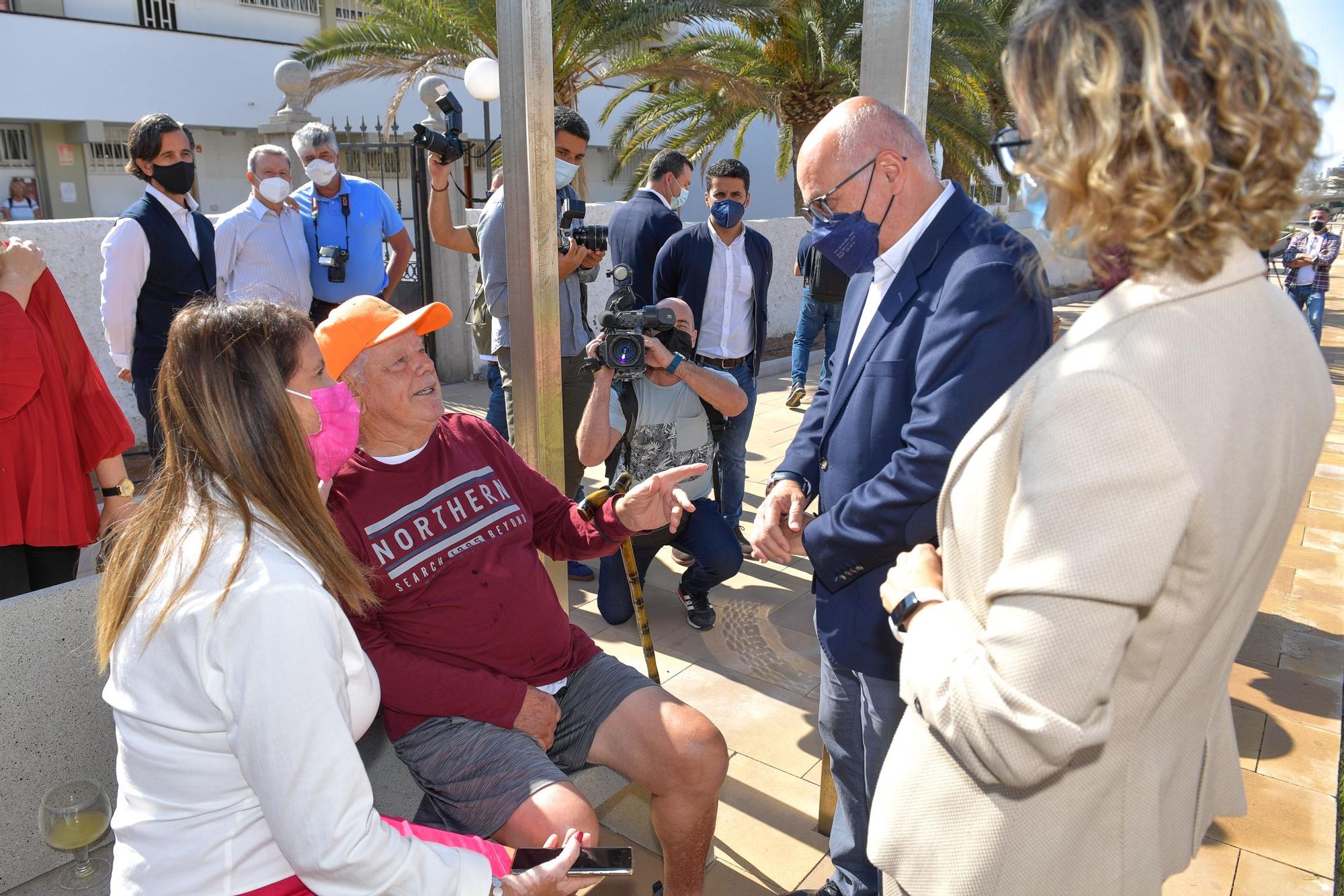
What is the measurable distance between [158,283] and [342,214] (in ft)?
4.66

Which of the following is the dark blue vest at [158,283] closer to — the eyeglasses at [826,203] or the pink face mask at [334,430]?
the pink face mask at [334,430]

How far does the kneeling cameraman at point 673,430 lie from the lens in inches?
146

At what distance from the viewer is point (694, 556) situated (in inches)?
163

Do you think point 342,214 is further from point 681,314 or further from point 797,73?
point 797,73

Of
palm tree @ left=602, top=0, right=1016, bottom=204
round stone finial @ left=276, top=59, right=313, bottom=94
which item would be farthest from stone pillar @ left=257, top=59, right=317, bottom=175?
palm tree @ left=602, top=0, right=1016, bottom=204

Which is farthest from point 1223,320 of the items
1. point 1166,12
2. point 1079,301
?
point 1079,301

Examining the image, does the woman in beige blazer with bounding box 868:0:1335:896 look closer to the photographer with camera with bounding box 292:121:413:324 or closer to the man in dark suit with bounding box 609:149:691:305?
the man in dark suit with bounding box 609:149:691:305

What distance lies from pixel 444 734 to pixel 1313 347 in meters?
1.92

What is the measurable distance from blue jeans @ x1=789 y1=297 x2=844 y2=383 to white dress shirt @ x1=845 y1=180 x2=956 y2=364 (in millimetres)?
5869

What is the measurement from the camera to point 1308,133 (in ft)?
3.66

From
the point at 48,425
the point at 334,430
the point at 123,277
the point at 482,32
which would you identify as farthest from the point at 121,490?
the point at 482,32

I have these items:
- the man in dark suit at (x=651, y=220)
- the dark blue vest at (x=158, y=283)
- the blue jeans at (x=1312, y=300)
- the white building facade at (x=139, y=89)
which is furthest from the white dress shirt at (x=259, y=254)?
the white building facade at (x=139, y=89)

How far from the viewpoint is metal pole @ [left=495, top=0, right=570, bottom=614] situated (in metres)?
2.73

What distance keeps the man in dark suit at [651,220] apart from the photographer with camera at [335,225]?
1450mm
